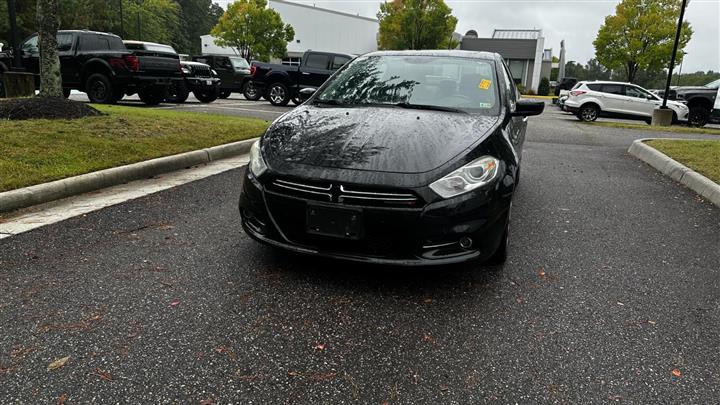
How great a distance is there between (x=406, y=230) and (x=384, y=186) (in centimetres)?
26

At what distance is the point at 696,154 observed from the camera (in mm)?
7438

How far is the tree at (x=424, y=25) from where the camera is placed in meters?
37.3

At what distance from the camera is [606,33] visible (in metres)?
38.1

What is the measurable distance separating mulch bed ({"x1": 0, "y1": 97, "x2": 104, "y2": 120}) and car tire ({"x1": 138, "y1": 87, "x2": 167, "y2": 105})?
6.37 metres

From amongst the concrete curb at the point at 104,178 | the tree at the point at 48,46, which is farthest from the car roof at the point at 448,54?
the tree at the point at 48,46

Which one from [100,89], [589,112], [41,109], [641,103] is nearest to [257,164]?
[41,109]

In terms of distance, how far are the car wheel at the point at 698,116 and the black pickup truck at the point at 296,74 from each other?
12057 millimetres

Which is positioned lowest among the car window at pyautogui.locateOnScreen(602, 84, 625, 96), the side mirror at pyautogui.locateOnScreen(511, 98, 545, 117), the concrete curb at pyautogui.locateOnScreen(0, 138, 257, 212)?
the concrete curb at pyautogui.locateOnScreen(0, 138, 257, 212)

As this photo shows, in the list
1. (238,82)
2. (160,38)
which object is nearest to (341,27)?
(160,38)

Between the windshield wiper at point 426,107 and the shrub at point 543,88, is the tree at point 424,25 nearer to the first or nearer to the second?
the shrub at point 543,88

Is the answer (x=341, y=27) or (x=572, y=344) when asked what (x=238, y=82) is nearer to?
(x=572, y=344)

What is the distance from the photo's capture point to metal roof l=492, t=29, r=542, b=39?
51.9m

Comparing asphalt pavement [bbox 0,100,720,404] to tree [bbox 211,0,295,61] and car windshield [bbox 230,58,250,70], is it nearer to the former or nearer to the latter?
car windshield [bbox 230,58,250,70]

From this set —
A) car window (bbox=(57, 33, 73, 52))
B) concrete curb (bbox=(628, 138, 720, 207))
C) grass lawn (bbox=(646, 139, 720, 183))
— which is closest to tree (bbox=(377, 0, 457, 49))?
car window (bbox=(57, 33, 73, 52))
